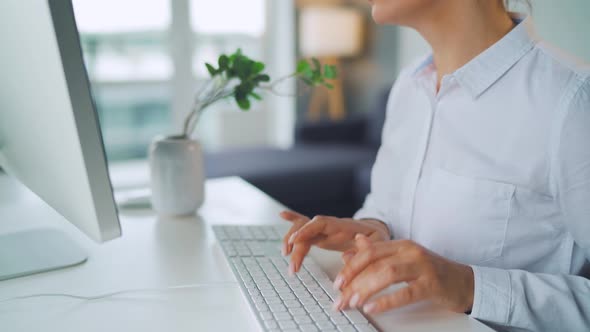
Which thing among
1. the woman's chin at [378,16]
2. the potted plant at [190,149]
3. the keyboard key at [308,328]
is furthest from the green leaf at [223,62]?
the keyboard key at [308,328]

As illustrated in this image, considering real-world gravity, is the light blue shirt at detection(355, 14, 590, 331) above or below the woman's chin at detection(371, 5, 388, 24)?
below

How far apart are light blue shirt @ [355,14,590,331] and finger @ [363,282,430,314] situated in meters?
0.09

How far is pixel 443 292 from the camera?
0.69 meters

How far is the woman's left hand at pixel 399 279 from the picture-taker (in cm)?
66

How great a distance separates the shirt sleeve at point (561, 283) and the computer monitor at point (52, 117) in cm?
50

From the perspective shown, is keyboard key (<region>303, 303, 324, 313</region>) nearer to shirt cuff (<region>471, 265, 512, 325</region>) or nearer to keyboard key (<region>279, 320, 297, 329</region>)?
keyboard key (<region>279, 320, 297, 329</region>)

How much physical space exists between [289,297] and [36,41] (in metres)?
0.43

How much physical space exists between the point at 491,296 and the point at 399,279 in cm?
15

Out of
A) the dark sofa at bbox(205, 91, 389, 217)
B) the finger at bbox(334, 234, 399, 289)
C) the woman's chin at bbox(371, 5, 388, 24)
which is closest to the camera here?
the finger at bbox(334, 234, 399, 289)

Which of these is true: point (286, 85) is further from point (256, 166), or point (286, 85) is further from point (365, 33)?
point (256, 166)

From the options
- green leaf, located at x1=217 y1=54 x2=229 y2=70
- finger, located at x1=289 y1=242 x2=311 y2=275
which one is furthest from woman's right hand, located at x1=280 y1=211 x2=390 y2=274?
green leaf, located at x1=217 y1=54 x2=229 y2=70

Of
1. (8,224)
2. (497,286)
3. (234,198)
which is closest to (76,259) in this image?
(8,224)

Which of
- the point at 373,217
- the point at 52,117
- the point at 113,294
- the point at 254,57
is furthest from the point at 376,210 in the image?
the point at 254,57

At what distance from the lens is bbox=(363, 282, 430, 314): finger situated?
644mm
